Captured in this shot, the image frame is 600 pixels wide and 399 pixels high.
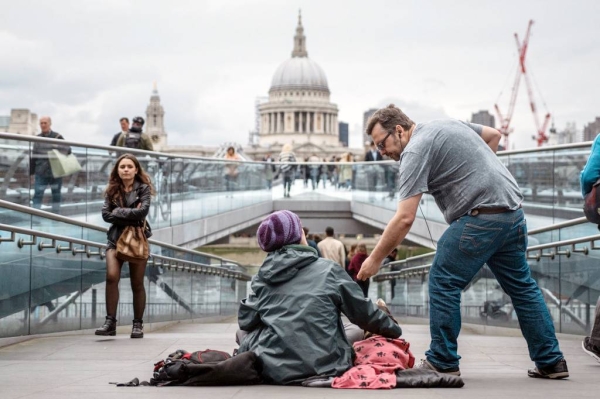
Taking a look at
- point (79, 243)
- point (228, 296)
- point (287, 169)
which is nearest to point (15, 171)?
point (79, 243)

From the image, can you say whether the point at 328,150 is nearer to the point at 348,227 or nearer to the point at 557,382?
the point at 348,227

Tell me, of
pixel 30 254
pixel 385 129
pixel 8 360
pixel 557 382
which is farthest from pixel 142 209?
pixel 557 382

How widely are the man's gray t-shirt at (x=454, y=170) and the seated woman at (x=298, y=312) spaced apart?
2.06ft

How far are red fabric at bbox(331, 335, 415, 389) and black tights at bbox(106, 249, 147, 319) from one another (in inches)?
148

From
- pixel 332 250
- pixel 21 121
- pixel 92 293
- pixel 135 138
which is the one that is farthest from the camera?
pixel 21 121

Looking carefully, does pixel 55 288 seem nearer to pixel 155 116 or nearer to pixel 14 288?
pixel 14 288

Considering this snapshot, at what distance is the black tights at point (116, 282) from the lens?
9.38 meters

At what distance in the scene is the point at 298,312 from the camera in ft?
18.7

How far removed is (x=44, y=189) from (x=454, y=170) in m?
6.67

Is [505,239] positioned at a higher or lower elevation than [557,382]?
higher

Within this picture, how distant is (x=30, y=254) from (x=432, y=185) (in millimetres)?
4205

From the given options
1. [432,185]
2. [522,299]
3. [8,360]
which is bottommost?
[8,360]

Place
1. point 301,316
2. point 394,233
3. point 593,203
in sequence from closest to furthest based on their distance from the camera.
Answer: point 301,316, point 394,233, point 593,203

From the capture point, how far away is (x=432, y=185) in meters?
6.10
